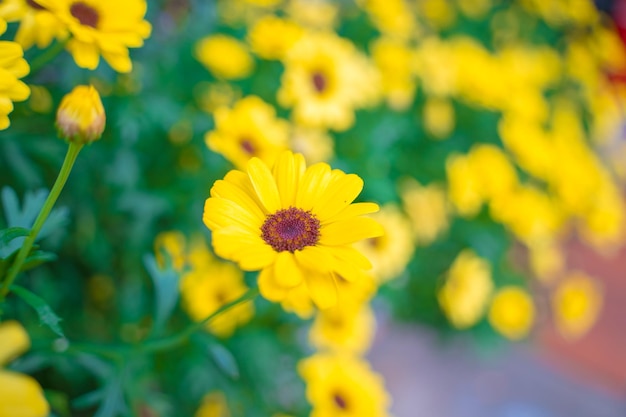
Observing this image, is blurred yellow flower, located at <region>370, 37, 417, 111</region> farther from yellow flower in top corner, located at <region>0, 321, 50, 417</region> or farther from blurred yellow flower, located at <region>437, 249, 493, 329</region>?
yellow flower in top corner, located at <region>0, 321, 50, 417</region>

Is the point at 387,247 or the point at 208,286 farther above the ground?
the point at 387,247

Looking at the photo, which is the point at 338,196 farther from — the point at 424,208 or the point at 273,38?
the point at 424,208

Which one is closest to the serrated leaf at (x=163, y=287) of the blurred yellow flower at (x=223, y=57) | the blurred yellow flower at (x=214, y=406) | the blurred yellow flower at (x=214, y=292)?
the blurred yellow flower at (x=214, y=292)

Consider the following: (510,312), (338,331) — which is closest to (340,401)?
(338,331)

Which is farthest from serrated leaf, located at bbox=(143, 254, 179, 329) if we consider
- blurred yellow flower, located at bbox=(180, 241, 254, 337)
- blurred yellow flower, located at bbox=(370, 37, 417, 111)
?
blurred yellow flower, located at bbox=(370, 37, 417, 111)

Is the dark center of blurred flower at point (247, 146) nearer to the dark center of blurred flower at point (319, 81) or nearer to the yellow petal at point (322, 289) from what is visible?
the dark center of blurred flower at point (319, 81)
